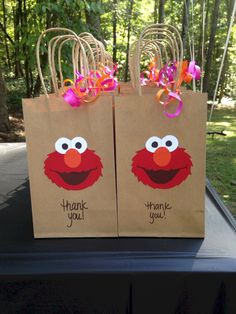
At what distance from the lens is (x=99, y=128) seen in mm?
805

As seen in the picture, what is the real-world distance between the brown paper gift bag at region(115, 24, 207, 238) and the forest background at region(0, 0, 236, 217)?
1303 millimetres

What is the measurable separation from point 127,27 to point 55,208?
11363mm

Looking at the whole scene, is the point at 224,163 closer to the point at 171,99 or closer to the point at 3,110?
the point at 3,110

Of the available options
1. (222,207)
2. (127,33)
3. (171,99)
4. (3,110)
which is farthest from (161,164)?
(127,33)

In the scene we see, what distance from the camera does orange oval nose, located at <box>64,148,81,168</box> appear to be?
817mm

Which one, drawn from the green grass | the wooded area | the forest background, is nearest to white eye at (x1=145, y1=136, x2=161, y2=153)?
the forest background

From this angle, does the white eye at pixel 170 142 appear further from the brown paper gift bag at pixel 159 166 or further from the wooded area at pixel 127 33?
the wooded area at pixel 127 33

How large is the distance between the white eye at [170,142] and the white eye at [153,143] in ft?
0.04

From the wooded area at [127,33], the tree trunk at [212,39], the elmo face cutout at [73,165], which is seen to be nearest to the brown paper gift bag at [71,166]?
the elmo face cutout at [73,165]

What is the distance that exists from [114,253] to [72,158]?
9.1 inches

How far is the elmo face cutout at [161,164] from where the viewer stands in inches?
31.6

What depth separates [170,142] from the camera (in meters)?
0.80
